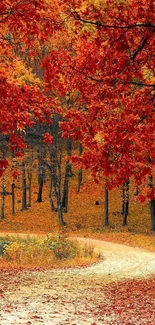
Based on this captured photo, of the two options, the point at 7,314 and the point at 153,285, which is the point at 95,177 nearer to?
the point at 7,314

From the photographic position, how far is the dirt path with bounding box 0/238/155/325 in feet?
33.4

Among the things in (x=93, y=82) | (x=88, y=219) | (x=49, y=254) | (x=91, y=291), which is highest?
(x=93, y=82)

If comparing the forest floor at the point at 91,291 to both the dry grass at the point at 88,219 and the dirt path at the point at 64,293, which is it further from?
the dry grass at the point at 88,219

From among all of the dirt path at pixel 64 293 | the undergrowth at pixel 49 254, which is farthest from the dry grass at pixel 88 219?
the dirt path at pixel 64 293

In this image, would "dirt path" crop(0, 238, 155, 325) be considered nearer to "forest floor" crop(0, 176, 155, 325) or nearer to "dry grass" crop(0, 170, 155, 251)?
"forest floor" crop(0, 176, 155, 325)

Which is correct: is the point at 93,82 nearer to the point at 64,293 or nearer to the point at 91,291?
the point at 64,293

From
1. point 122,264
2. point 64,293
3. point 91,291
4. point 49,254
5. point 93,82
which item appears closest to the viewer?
point 93,82

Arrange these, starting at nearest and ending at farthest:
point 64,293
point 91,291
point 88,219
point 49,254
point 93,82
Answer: point 93,82, point 64,293, point 91,291, point 49,254, point 88,219

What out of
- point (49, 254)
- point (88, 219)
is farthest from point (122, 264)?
point (88, 219)

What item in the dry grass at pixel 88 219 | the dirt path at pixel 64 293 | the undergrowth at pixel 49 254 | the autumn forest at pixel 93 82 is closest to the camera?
the autumn forest at pixel 93 82

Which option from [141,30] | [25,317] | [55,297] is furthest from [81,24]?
[55,297]

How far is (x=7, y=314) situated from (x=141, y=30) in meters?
6.59

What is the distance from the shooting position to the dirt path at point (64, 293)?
33.4ft

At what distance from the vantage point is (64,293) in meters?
13.5
